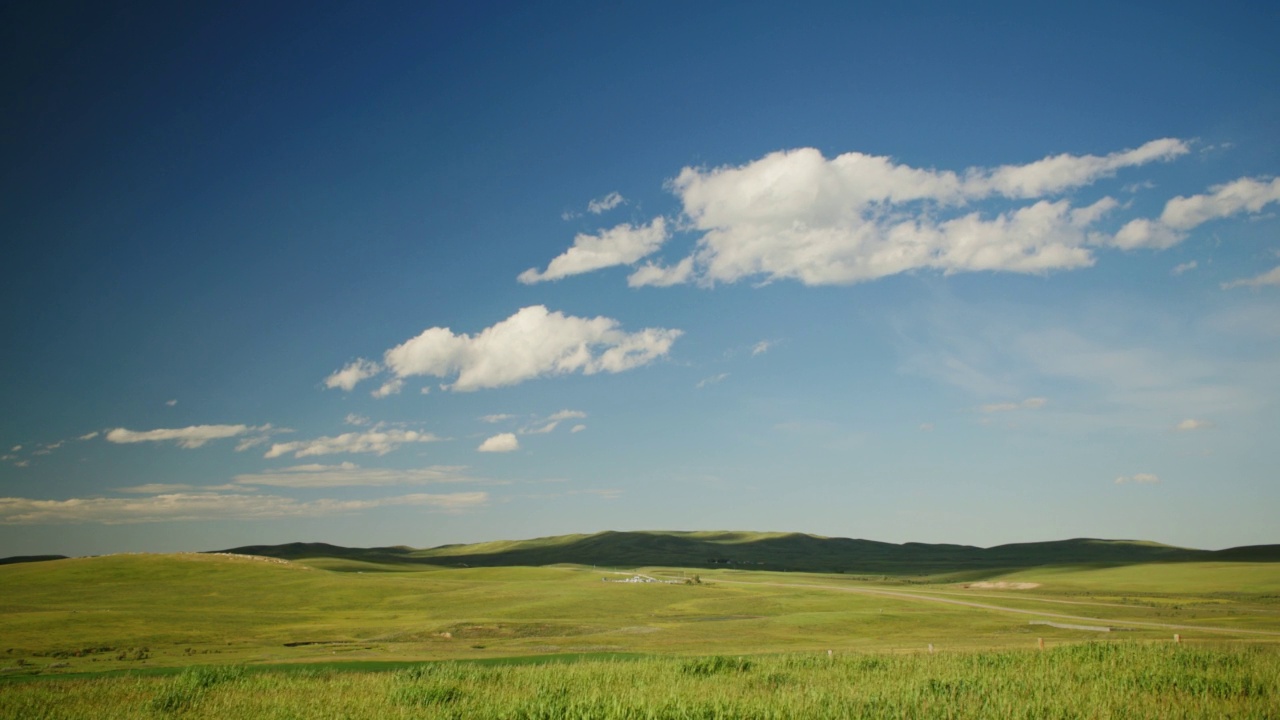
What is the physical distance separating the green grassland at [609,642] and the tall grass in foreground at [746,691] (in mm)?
130

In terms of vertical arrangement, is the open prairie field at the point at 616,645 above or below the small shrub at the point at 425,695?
below

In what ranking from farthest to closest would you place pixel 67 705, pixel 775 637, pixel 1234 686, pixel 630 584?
1. pixel 630 584
2. pixel 775 637
3. pixel 67 705
4. pixel 1234 686

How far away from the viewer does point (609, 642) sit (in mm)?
63500

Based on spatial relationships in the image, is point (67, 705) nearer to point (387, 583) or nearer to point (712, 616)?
point (712, 616)

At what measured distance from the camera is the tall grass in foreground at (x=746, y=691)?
1739 cm

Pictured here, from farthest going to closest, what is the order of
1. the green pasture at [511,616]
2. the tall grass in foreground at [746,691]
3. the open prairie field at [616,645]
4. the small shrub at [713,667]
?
the green pasture at [511,616] → the small shrub at [713,667] → the open prairie field at [616,645] → the tall grass in foreground at [746,691]

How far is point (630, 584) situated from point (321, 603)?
46083 mm

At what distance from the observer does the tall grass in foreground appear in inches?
685

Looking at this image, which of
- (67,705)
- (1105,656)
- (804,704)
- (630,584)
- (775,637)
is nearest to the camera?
(804,704)

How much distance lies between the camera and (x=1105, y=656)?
27.6m

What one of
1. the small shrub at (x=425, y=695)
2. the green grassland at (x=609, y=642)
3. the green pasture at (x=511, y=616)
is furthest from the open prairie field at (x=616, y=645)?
the green pasture at (x=511, y=616)

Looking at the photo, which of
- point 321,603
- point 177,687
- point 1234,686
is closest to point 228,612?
point 321,603

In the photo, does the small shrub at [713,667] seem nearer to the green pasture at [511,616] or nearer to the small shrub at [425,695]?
the small shrub at [425,695]

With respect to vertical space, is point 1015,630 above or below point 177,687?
below
